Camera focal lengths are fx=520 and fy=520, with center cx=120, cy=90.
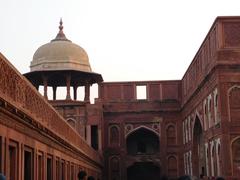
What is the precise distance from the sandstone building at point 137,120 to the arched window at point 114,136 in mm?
69

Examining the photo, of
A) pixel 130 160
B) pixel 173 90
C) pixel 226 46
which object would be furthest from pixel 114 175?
pixel 226 46

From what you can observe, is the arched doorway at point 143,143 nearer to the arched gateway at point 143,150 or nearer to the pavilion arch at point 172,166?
the arched gateway at point 143,150

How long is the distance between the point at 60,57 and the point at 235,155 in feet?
51.5

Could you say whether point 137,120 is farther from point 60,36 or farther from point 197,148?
point 60,36

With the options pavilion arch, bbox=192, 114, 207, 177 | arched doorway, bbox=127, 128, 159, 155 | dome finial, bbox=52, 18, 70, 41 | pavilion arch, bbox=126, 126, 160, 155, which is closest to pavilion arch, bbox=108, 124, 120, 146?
pavilion arch, bbox=126, 126, 160, 155

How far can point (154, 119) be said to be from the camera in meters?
35.8

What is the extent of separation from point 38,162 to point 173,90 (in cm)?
2528

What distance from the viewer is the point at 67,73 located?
33594 mm

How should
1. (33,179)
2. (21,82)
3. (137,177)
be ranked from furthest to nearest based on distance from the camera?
(137,177) < (33,179) < (21,82)

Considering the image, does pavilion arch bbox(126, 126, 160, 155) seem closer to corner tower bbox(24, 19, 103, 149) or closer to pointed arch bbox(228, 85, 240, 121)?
corner tower bbox(24, 19, 103, 149)

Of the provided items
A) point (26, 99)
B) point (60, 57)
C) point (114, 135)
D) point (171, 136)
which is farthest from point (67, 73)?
point (26, 99)

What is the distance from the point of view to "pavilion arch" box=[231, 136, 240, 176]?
21797 millimetres

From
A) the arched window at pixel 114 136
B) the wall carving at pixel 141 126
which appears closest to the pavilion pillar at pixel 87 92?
the arched window at pixel 114 136

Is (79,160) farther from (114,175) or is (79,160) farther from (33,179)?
(114,175)
